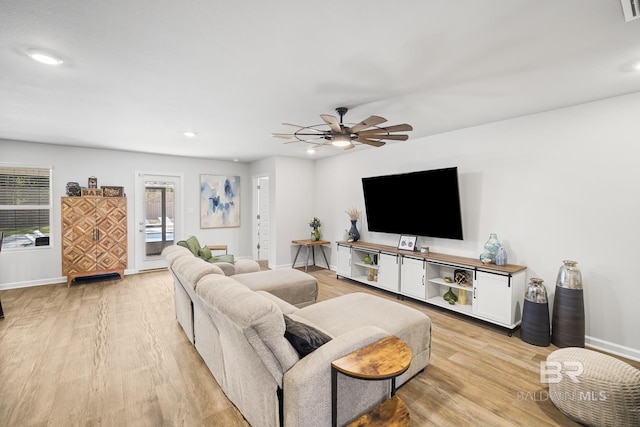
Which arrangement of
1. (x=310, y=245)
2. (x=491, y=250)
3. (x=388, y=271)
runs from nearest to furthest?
1. (x=491, y=250)
2. (x=388, y=271)
3. (x=310, y=245)

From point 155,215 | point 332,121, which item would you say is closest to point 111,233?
point 155,215

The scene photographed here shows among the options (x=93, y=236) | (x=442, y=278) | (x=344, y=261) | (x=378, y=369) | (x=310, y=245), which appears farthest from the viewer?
(x=310, y=245)

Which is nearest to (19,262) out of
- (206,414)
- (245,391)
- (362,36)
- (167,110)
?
(167,110)

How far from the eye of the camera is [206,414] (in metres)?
1.99

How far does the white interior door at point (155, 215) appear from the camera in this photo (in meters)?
5.92

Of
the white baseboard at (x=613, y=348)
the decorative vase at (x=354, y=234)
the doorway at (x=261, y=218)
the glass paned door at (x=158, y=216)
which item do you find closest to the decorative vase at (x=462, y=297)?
the white baseboard at (x=613, y=348)

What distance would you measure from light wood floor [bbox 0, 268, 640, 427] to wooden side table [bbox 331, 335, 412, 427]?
0.43 meters

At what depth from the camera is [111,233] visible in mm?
5188

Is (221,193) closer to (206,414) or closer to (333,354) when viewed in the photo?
(206,414)

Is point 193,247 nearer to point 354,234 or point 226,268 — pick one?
point 226,268

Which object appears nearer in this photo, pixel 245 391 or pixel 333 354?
pixel 333 354

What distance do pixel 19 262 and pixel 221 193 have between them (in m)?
3.63

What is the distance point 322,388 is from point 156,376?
172 cm

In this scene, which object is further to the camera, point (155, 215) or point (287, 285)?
point (155, 215)
